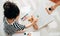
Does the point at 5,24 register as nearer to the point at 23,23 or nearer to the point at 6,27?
the point at 6,27

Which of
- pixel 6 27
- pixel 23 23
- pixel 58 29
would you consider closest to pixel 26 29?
pixel 23 23

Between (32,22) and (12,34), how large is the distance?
233mm

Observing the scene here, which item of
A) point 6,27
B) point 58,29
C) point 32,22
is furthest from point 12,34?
point 58,29

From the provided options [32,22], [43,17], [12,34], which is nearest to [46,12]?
[43,17]

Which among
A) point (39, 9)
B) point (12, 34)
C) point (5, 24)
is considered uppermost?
point (39, 9)

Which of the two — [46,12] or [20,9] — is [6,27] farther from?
[46,12]

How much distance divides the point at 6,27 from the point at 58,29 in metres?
0.50

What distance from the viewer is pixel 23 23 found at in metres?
1.65

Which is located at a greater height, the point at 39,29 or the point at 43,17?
the point at 43,17

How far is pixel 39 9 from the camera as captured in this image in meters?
1.62

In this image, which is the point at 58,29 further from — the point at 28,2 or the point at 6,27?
the point at 6,27

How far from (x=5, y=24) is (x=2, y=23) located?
0.07 metres

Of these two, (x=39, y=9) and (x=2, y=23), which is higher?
(x=39, y=9)

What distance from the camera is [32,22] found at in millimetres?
1630
